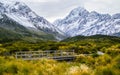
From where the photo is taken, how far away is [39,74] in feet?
61.4

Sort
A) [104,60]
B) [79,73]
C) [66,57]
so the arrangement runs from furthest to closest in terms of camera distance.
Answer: [66,57], [104,60], [79,73]

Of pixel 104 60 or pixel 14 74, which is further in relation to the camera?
pixel 104 60

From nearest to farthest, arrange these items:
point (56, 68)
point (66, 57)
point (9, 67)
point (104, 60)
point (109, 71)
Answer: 1. point (109, 71)
2. point (9, 67)
3. point (56, 68)
4. point (104, 60)
5. point (66, 57)

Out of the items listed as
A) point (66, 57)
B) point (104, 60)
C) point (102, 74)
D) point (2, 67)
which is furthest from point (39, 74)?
point (66, 57)

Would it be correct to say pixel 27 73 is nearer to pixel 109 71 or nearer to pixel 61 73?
pixel 61 73

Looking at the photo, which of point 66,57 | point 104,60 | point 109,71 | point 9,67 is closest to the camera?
point 109,71

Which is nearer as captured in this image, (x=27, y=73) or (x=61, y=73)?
(x=27, y=73)

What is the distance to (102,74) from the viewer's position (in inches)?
658

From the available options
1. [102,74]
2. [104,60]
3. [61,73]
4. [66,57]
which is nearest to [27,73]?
[61,73]

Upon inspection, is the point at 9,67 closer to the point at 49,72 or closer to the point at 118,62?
the point at 49,72

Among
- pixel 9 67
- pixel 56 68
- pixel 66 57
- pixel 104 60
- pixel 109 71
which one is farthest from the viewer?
pixel 66 57

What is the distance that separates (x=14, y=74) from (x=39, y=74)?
4.83ft

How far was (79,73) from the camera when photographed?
58.0ft

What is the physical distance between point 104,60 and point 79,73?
10145 millimetres
